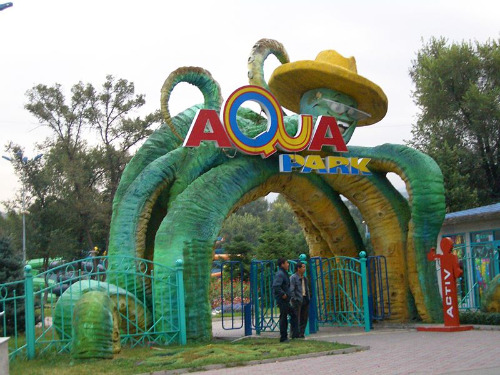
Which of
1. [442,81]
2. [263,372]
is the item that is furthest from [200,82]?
[442,81]

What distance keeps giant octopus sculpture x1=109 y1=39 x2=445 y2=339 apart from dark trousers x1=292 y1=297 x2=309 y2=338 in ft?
5.36

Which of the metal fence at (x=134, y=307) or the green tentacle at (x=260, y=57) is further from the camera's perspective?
the green tentacle at (x=260, y=57)

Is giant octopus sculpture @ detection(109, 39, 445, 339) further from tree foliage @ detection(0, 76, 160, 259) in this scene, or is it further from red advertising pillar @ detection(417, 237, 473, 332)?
tree foliage @ detection(0, 76, 160, 259)

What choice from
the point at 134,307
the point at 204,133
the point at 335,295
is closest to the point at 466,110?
the point at 335,295

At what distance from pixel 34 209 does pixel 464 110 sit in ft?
71.0

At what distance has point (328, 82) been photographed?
49.3 feet

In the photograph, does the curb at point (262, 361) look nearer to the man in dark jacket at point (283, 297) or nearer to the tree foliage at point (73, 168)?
the man in dark jacket at point (283, 297)

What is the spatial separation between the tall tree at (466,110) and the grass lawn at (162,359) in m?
21.6

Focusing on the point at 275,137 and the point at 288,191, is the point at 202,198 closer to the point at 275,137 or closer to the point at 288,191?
the point at 275,137

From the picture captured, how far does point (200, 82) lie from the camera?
14.5 meters

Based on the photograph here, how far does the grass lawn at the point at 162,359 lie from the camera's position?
8680 millimetres

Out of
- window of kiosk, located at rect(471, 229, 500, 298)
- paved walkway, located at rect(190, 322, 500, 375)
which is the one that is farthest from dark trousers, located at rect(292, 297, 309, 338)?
window of kiosk, located at rect(471, 229, 500, 298)

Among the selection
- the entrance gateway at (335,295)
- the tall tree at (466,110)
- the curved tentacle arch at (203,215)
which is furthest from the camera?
the tall tree at (466,110)

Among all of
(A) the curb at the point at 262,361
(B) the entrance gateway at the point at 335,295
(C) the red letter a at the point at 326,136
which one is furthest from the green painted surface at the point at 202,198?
(A) the curb at the point at 262,361
